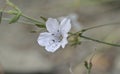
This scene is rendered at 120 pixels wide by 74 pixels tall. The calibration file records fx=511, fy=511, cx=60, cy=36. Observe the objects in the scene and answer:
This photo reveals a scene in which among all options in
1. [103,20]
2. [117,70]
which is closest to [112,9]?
[103,20]

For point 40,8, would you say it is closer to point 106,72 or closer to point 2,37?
point 2,37

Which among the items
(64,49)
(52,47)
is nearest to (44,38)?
(52,47)

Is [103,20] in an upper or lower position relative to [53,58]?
upper

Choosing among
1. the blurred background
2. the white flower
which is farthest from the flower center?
the blurred background

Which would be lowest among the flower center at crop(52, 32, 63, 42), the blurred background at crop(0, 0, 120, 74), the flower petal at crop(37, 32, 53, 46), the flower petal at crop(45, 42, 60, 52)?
the flower petal at crop(45, 42, 60, 52)

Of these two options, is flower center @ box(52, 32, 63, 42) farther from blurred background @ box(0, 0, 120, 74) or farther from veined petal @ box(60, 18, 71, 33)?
blurred background @ box(0, 0, 120, 74)

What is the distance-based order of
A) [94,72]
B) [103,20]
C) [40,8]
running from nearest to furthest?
1. [94,72]
2. [103,20]
3. [40,8]

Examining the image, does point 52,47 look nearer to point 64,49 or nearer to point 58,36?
point 58,36

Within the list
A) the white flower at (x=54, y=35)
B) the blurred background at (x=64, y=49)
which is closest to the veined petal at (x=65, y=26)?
the white flower at (x=54, y=35)
